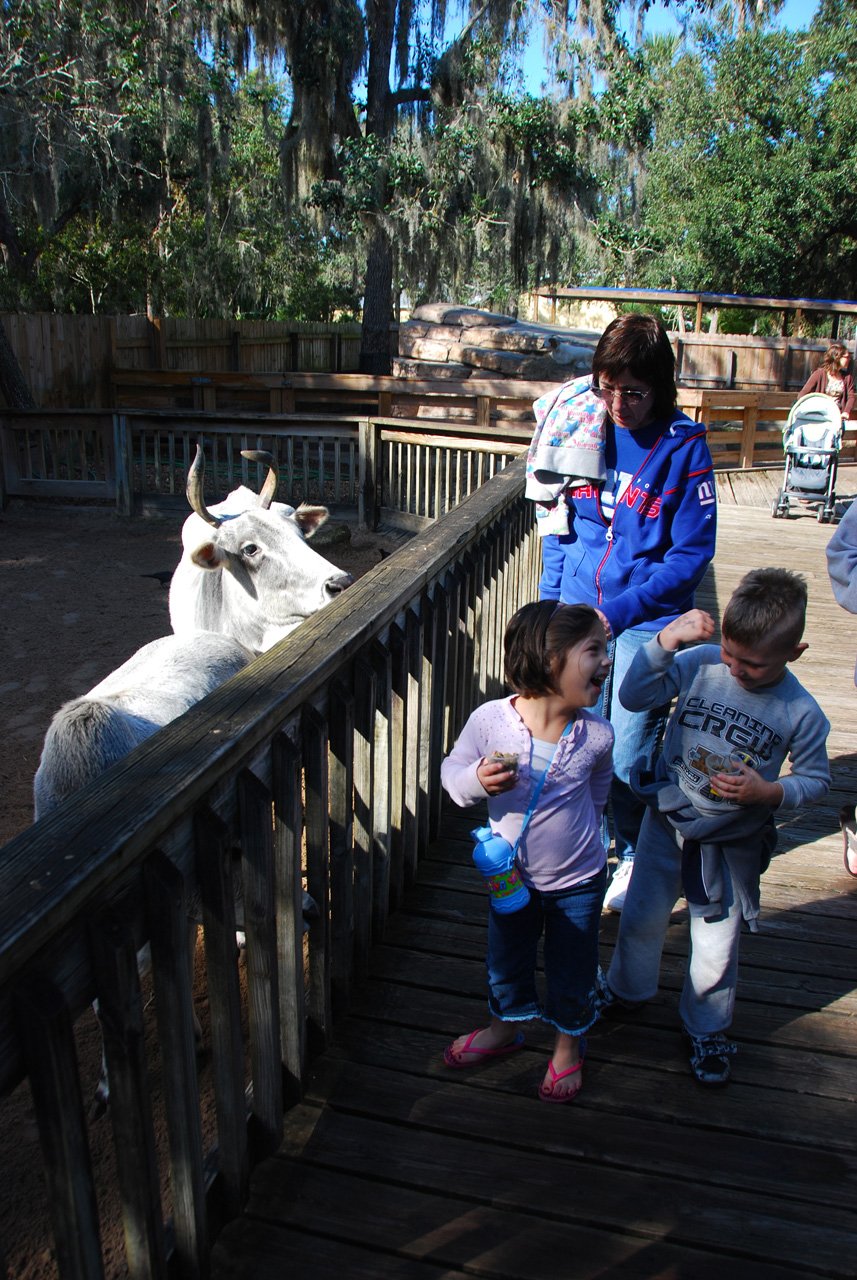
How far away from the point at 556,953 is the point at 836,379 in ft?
31.8

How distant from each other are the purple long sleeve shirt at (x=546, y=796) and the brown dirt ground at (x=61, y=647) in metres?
1.06

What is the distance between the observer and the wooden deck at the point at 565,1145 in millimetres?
1741

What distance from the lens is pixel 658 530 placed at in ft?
8.81

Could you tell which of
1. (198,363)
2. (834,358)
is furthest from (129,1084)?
(198,363)

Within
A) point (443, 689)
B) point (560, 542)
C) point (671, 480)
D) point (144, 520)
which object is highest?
point (671, 480)

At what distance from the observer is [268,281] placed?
92.3ft

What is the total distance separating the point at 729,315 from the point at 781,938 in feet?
92.5

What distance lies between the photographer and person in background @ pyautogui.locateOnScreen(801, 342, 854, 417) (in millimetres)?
9968

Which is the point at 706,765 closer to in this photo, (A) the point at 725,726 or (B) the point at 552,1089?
(A) the point at 725,726

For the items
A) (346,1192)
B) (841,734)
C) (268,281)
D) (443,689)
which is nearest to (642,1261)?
(346,1192)

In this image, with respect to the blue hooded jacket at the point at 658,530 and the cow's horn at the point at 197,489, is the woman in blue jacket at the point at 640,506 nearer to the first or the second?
the blue hooded jacket at the point at 658,530

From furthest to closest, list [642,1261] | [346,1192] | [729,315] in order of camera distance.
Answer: [729,315] < [346,1192] < [642,1261]

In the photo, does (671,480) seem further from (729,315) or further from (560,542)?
(729,315)

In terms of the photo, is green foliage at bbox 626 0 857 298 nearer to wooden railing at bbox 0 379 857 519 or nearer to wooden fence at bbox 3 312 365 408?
wooden fence at bbox 3 312 365 408
